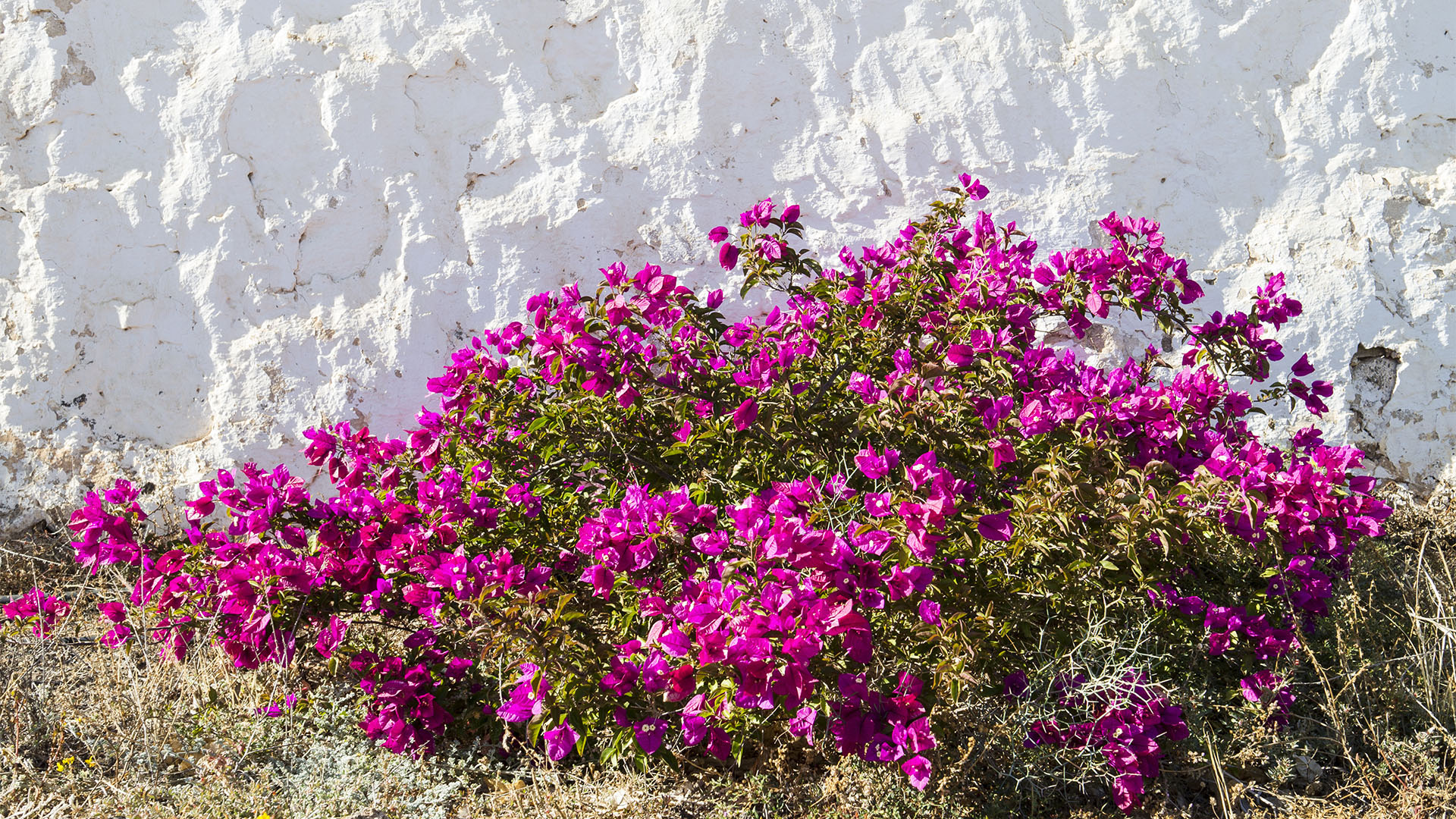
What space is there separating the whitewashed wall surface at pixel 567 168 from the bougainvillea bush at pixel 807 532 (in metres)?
0.77

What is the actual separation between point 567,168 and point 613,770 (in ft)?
6.34

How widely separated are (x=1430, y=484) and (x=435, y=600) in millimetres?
3096

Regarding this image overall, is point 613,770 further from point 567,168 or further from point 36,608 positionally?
point 567,168

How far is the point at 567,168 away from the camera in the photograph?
314 centimetres

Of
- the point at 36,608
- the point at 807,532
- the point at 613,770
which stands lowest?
the point at 613,770

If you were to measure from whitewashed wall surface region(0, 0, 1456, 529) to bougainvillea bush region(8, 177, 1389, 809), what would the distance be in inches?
30.4

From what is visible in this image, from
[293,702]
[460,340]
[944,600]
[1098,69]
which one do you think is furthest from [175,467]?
[1098,69]

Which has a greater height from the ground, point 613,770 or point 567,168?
point 567,168

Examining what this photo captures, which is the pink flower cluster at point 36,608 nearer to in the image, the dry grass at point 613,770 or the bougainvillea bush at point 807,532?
the bougainvillea bush at point 807,532

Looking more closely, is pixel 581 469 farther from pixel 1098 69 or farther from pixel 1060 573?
pixel 1098 69

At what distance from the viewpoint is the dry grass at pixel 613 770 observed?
191 centimetres

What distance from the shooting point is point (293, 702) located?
7.30 feet

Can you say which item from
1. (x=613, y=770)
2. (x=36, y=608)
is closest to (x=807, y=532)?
(x=613, y=770)

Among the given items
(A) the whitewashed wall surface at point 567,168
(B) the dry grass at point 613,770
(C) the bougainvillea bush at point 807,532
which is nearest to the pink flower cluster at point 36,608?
(C) the bougainvillea bush at point 807,532
